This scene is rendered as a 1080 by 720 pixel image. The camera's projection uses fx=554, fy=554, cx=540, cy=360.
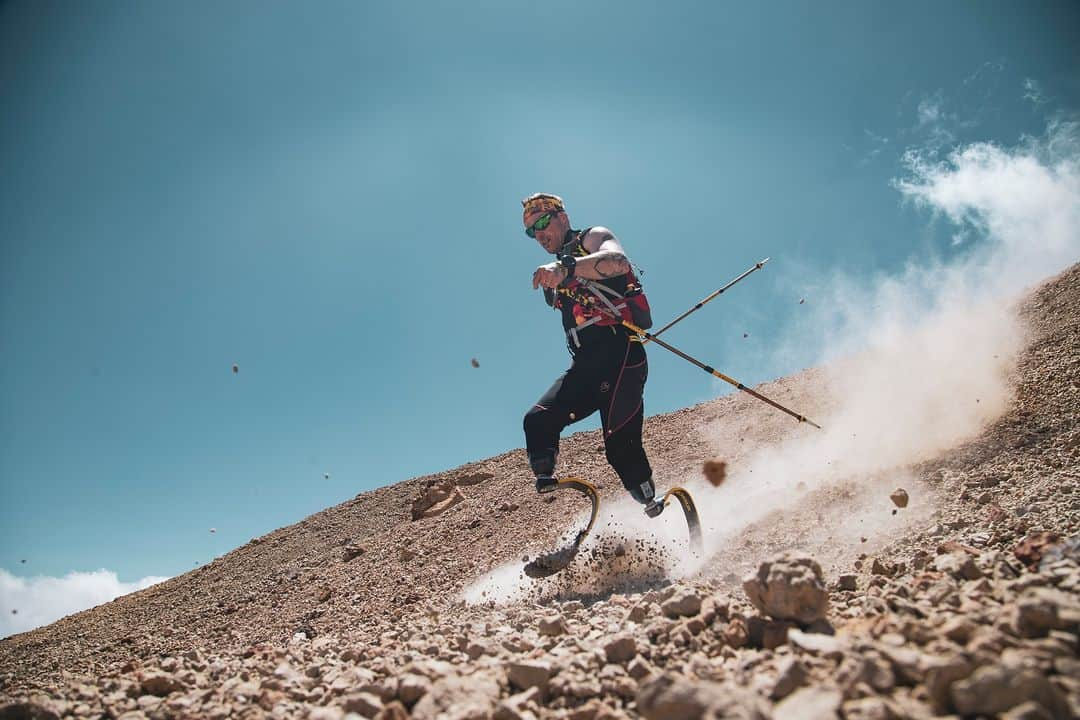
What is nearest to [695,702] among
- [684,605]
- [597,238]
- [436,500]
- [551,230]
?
[684,605]

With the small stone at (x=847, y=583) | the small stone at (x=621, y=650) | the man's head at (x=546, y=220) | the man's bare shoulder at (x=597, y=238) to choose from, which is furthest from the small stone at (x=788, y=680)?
the man's head at (x=546, y=220)

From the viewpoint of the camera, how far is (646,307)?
19.4 ft

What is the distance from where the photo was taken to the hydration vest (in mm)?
5746

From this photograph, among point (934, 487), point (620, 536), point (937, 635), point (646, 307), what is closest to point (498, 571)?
point (620, 536)

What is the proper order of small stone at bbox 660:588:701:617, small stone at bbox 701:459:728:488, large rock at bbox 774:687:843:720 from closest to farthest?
large rock at bbox 774:687:843:720 < small stone at bbox 660:588:701:617 < small stone at bbox 701:459:728:488

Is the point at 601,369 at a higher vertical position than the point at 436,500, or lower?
→ lower

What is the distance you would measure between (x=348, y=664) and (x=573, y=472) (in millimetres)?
8655

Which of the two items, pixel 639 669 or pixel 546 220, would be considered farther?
pixel 546 220

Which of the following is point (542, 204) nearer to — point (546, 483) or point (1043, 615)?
point (546, 483)

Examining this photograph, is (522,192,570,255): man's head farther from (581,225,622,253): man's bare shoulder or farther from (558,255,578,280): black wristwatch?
(558,255,578,280): black wristwatch

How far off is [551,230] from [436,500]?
7.86 metres

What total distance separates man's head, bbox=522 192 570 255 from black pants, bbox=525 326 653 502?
1286 mm

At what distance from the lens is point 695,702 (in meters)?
1.81

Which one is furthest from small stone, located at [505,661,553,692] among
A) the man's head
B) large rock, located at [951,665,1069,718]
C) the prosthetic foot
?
the man's head
